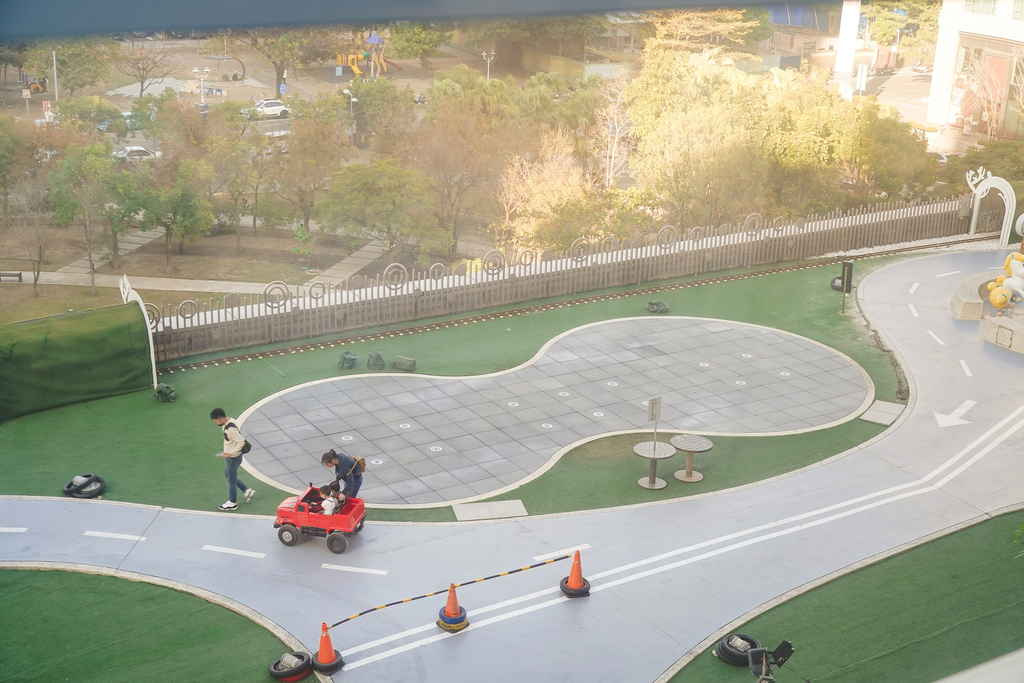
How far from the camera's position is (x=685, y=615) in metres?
15.1

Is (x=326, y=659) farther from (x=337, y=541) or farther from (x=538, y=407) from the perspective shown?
(x=538, y=407)

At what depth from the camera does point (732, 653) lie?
13.8 metres

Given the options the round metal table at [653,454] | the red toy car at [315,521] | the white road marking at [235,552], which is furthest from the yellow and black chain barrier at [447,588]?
the round metal table at [653,454]

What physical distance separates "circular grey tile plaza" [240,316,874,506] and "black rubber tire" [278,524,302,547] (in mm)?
1854

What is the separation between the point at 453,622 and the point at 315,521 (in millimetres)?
3173

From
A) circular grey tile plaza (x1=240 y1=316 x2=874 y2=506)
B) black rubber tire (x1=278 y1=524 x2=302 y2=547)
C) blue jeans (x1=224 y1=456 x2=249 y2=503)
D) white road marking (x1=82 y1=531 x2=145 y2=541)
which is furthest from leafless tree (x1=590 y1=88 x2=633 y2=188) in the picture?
white road marking (x1=82 y1=531 x2=145 y2=541)

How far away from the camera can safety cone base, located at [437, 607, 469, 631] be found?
14438 millimetres

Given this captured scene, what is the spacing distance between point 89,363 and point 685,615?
43.2ft

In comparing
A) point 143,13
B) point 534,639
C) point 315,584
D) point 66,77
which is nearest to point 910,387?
point 534,639

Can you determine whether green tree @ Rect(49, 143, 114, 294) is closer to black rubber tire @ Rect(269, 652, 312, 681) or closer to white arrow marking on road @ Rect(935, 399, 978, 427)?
black rubber tire @ Rect(269, 652, 312, 681)

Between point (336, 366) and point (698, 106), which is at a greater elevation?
point (698, 106)

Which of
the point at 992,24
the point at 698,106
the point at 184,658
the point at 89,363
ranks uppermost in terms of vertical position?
the point at 992,24

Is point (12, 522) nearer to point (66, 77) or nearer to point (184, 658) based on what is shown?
point (184, 658)

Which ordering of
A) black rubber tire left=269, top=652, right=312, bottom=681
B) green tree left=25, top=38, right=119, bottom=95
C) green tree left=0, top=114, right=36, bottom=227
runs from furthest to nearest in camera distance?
green tree left=25, top=38, right=119, bottom=95, green tree left=0, top=114, right=36, bottom=227, black rubber tire left=269, top=652, right=312, bottom=681
